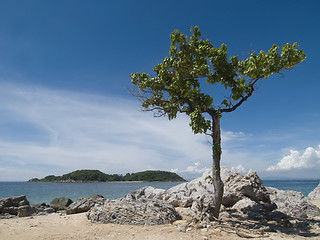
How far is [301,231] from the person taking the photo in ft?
37.3

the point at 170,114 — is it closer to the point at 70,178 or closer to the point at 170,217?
the point at 170,217

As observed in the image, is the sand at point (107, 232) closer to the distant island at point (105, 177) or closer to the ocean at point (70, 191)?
the ocean at point (70, 191)

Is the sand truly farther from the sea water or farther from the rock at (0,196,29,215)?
the sea water

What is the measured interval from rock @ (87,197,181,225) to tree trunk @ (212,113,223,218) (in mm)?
2067

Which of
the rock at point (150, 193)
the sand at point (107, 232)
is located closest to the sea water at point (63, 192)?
the rock at point (150, 193)

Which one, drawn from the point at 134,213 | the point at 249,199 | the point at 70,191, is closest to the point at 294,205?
the point at 249,199

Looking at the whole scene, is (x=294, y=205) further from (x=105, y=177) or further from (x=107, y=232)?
(x=105, y=177)

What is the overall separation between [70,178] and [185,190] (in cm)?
13908

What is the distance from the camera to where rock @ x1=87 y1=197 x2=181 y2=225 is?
37.0ft

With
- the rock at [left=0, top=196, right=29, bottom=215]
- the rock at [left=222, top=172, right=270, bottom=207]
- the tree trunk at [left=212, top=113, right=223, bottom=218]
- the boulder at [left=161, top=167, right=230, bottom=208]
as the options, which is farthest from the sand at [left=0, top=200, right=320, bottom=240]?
the rock at [left=0, top=196, right=29, bottom=215]

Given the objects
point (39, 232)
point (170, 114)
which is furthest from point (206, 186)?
point (39, 232)

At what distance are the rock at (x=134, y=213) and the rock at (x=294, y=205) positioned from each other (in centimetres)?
885

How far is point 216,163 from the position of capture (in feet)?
41.0

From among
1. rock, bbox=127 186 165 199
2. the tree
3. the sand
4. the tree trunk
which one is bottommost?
the sand
